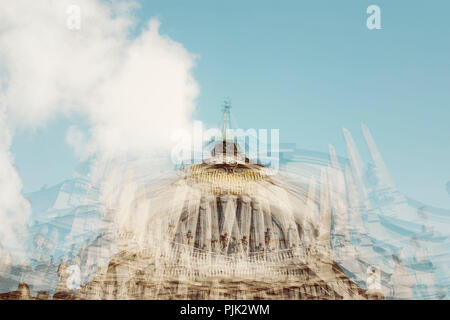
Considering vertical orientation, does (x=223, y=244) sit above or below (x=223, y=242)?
below

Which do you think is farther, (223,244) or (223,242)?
(223,242)

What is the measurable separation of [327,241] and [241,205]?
16.5ft

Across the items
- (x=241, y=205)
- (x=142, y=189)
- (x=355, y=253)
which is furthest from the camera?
(x=241, y=205)

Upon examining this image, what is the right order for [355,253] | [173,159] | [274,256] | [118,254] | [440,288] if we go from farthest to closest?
[274,256] < [173,159] < [118,254] < [355,253] < [440,288]

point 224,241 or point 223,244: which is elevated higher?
point 224,241

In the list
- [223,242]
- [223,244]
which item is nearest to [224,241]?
[223,242]

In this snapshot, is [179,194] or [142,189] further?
[179,194]

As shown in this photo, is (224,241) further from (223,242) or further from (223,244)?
(223,244)

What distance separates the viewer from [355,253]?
1098 centimetres

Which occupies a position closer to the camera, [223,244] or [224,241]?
[223,244]

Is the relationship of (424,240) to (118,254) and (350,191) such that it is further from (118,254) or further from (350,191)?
(118,254)
